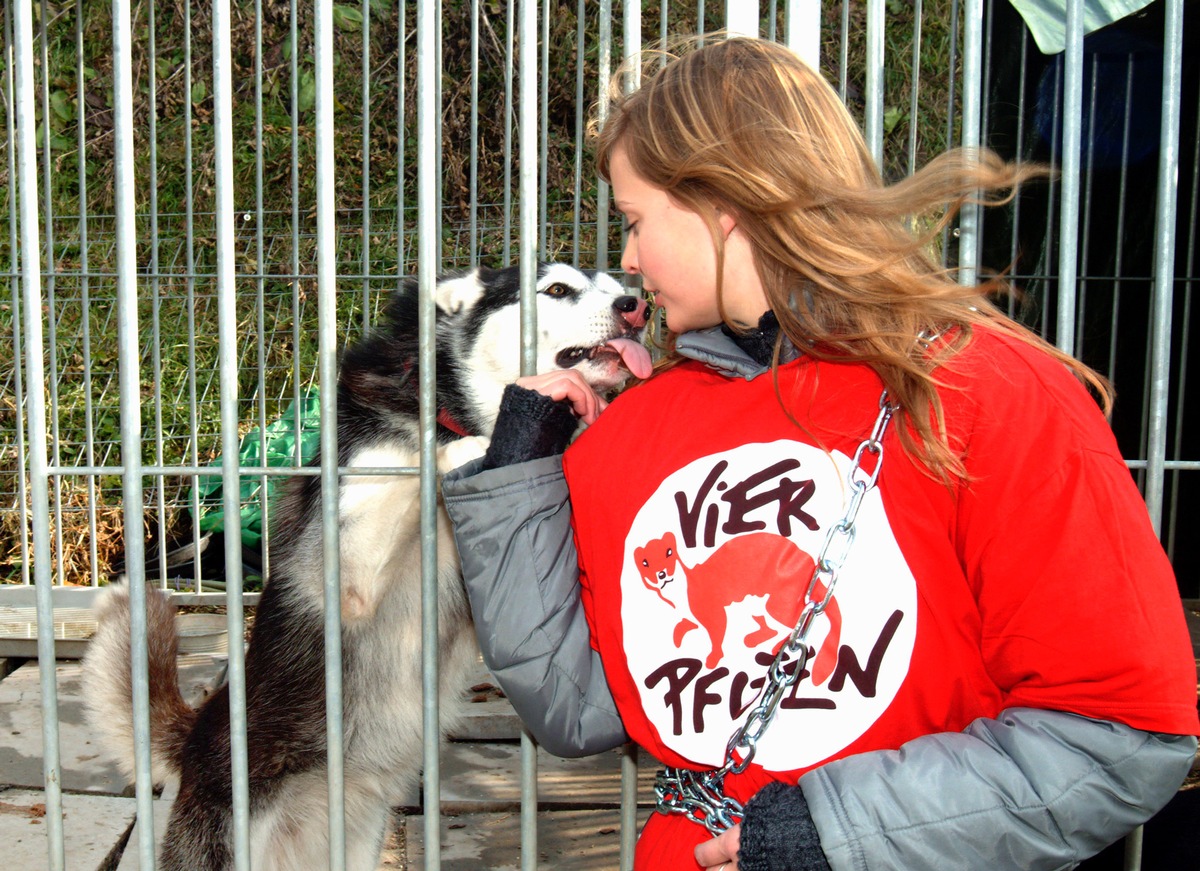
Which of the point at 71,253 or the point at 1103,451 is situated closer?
the point at 1103,451

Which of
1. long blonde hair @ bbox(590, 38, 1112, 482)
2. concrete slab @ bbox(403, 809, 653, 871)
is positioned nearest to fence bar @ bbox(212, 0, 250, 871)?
long blonde hair @ bbox(590, 38, 1112, 482)

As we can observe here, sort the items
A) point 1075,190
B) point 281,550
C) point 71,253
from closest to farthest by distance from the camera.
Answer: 1. point 1075,190
2. point 281,550
3. point 71,253

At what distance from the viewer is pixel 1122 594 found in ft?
3.64

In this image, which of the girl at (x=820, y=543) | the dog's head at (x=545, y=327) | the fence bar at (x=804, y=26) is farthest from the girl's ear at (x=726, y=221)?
the dog's head at (x=545, y=327)

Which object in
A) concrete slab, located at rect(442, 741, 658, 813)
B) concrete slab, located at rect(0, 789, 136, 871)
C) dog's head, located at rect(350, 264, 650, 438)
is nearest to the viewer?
dog's head, located at rect(350, 264, 650, 438)

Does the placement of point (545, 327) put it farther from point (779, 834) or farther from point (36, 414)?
point (779, 834)

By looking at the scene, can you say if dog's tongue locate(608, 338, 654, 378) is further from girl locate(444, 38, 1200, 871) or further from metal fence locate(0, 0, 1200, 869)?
girl locate(444, 38, 1200, 871)

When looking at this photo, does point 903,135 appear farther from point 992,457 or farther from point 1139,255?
point 992,457

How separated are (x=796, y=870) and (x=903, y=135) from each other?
759cm

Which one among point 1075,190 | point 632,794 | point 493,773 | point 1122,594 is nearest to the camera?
point 1122,594

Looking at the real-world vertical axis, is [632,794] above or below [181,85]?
below

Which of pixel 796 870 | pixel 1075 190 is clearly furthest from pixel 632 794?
pixel 1075 190

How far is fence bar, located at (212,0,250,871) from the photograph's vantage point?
171 centimetres

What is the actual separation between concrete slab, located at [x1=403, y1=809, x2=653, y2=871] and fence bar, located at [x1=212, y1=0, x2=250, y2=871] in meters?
1.37
